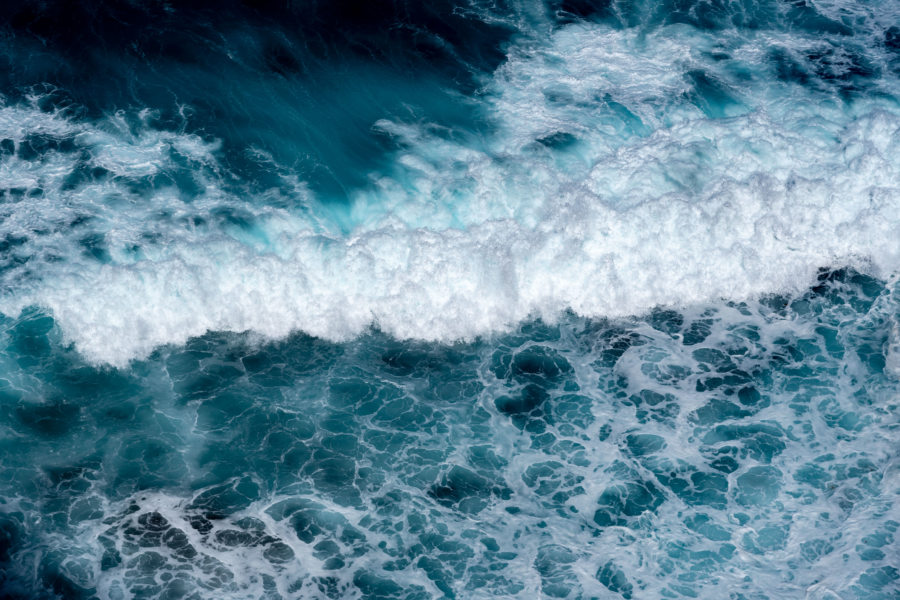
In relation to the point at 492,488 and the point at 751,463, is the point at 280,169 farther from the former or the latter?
the point at 751,463

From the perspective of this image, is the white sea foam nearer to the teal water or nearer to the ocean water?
the ocean water

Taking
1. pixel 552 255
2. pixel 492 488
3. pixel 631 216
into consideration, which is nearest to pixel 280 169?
pixel 552 255

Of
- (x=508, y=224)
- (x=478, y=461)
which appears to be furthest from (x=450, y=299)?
(x=478, y=461)

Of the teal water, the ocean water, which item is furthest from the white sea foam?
the teal water

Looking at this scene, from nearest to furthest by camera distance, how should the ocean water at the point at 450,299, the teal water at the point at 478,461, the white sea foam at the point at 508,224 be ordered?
1. the teal water at the point at 478,461
2. the ocean water at the point at 450,299
3. the white sea foam at the point at 508,224

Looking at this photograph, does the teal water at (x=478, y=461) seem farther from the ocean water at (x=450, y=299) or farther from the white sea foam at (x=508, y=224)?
the white sea foam at (x=508, y=224)

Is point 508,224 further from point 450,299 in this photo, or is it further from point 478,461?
point 478,461

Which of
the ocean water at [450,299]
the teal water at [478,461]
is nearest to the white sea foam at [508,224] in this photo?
the ocean water at [450,299]
